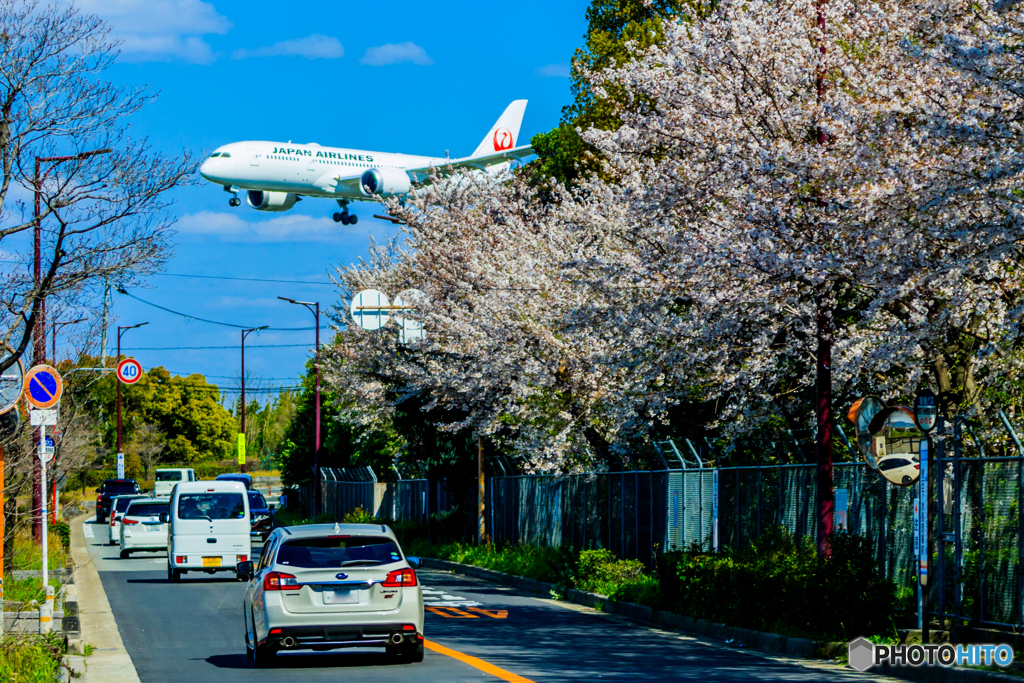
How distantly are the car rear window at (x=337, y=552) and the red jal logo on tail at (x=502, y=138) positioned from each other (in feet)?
196

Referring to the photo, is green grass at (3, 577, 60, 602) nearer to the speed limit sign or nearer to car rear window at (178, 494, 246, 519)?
car rear window at (178, 494, 246, 519)

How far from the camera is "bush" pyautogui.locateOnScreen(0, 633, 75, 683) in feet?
36.1

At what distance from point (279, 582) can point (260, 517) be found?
28388 mm

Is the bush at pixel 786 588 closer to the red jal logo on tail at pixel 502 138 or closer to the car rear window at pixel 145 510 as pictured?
the car rear window at pixel 145 510

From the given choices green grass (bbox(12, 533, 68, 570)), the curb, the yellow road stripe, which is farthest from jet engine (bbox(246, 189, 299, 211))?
the yellow road stripe

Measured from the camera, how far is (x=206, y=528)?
2834cm

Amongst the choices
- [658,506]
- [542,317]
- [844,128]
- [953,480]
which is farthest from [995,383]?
[542,317]

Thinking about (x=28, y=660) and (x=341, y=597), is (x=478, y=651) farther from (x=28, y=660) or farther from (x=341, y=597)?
(x=28, y=660)

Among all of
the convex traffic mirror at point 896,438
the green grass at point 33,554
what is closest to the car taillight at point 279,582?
the convex traffic mirror at point 896,438

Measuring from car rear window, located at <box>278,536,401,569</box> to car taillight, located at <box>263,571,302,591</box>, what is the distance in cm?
16

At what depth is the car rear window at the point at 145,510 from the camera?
37.1m
